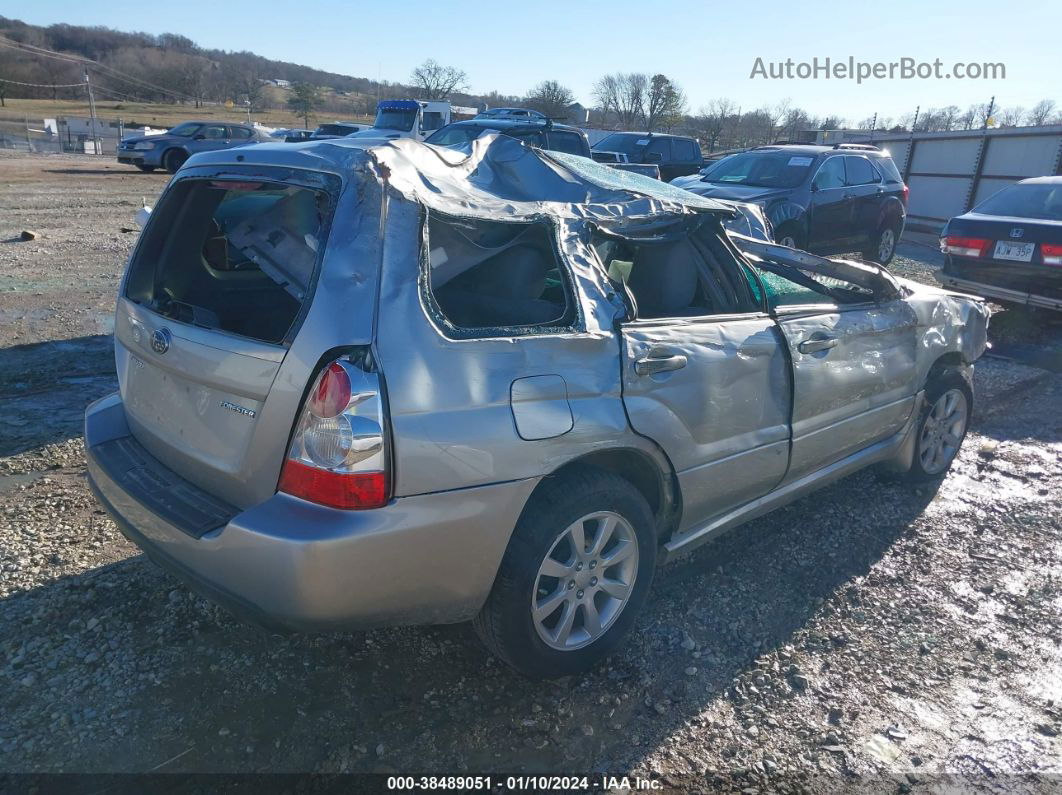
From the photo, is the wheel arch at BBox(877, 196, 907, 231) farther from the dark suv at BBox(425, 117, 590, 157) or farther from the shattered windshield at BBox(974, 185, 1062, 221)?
the dark suv at BBox(425, 117, 590, 157)

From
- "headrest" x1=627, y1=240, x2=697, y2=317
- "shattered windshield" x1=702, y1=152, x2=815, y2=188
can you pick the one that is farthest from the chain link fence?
"headrest" x1=627, y1=240, x2=697, y2=317

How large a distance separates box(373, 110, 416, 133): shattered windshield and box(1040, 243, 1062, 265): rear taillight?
1365 centimetres

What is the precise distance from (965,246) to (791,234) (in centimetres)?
241

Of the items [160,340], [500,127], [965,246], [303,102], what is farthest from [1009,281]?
[303,102]

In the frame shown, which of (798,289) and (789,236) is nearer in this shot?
(798,289)

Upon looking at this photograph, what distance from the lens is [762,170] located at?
11.1m

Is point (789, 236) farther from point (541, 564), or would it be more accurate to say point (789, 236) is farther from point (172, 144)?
point (172, 144)

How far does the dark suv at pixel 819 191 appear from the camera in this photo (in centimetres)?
1050

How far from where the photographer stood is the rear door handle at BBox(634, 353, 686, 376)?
2.72 m

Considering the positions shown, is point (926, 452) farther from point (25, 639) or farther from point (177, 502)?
point (25, 639)

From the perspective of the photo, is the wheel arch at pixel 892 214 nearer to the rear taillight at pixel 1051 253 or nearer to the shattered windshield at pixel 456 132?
the rear taillight at pixel 1051 253

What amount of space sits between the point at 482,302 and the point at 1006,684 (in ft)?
8.25

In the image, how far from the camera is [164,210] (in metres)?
3.02

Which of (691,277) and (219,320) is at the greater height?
(691,277)
